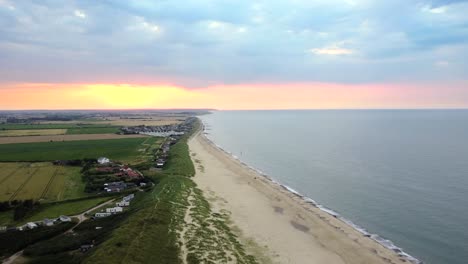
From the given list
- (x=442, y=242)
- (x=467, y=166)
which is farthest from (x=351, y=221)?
(x=467, y=166)

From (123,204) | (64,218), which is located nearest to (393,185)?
(123,204)

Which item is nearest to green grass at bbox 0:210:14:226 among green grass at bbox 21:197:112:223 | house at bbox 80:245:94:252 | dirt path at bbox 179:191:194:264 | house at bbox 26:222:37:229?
green grass at bbox 21:197:112:223

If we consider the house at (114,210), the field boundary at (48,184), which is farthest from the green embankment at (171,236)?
A: the field boundary at (48,184)

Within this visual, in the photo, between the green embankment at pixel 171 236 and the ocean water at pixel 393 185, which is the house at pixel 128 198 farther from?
the ocean water at pixel 393 185

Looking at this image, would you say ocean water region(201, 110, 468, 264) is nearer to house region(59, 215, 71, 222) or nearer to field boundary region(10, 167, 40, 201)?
house region(59, 215, 71, 222)

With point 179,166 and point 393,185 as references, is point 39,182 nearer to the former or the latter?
point 179,166

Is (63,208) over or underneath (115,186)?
underneath

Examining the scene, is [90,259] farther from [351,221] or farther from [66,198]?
[351,221]
